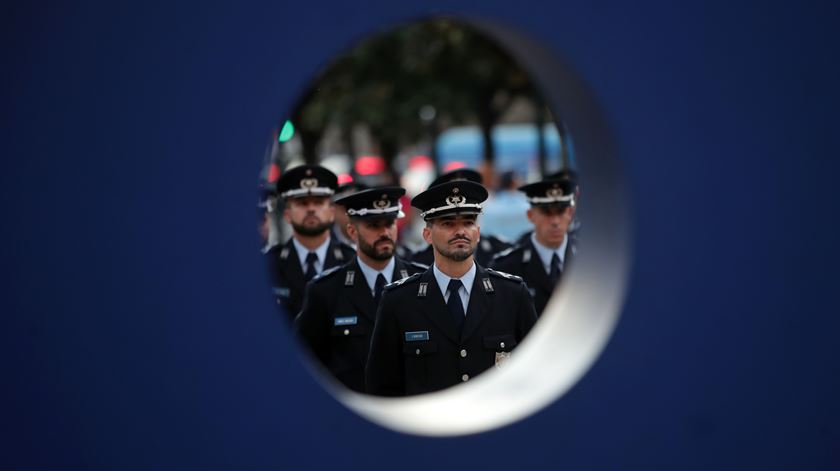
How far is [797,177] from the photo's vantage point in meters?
2.96

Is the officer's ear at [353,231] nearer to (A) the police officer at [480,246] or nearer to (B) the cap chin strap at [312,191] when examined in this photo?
(B) the cap chin strap at [312,191]

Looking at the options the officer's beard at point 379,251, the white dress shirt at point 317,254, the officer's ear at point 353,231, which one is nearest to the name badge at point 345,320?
the officer's beard at point 379,251

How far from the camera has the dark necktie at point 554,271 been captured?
19.8ft

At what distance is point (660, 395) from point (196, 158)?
1.45 metres

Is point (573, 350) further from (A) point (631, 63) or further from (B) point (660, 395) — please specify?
(A) point (631, 63)

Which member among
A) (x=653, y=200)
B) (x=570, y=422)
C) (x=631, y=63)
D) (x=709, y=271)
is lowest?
(x=570, y=422)

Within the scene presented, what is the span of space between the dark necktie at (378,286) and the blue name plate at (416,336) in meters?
0.87

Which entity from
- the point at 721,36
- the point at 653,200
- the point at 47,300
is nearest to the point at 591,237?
the point at 653,200

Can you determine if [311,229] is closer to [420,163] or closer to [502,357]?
[502,357]

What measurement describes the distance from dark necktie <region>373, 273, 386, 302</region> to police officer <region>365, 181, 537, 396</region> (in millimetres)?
723

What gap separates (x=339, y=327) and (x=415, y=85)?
11.5 metres

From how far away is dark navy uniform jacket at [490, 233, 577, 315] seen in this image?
6.02m

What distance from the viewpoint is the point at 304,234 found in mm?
6273

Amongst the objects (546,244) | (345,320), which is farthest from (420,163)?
(345,320)
